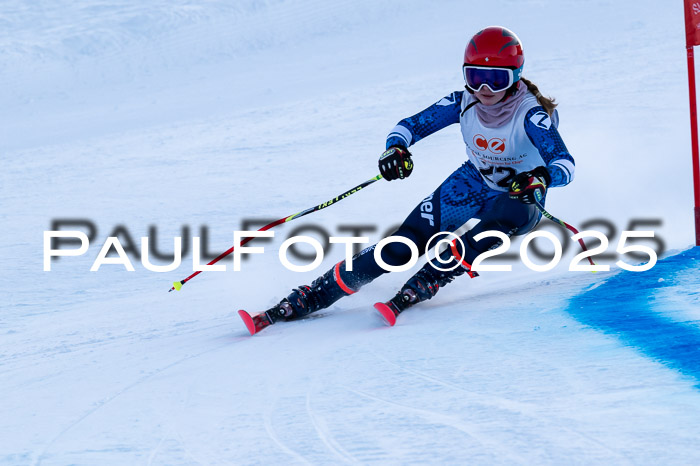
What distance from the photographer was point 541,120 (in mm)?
3523

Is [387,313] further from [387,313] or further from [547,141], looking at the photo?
[547,141]

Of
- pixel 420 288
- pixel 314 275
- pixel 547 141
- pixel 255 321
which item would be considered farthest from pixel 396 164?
pixel 314 275

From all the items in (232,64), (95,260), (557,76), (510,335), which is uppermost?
(232,64)

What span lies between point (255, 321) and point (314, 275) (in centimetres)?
101

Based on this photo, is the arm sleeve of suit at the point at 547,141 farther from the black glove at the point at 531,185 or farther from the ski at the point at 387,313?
the ski at the point at 387,313

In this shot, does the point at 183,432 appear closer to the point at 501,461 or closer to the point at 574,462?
the point at 501,461

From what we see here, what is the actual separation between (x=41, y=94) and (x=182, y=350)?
27.6 ft

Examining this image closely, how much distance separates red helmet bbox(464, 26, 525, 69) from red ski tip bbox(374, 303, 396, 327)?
3.50ft

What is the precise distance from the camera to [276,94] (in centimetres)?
999

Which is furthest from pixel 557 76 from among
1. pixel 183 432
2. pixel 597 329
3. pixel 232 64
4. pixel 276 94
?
pixel 183 432

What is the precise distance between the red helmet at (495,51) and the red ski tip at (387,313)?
1.07 metres

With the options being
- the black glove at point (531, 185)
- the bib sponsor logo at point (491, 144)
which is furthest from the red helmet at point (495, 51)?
the black glove at point (531, 185)

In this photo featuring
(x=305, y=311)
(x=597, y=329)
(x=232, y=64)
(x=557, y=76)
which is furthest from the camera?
(x=232, y=64)

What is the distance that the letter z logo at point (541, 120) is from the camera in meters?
3.52
